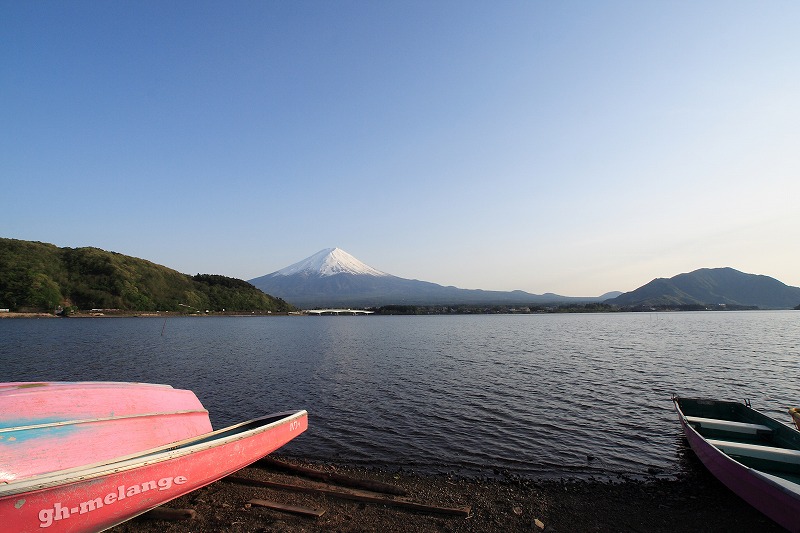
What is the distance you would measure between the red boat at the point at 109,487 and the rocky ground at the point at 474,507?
0.88m

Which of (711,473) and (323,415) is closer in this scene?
(711,473)

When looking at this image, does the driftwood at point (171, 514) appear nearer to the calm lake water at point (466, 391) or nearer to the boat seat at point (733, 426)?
the calm lake water at point (466, 391)

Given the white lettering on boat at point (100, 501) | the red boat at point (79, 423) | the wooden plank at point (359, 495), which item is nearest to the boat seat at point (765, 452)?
the wooden plank at point (359, 495)

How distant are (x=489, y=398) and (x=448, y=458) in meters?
9.10

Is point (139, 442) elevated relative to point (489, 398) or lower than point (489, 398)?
elevated

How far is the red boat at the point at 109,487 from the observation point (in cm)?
607

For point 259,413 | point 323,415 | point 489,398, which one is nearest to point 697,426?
point 489,398

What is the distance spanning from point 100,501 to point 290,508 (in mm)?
3745

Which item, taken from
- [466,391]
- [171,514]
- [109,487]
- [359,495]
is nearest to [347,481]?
[359,495]

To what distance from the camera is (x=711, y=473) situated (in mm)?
11828

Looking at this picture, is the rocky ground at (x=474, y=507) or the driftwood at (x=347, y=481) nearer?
the rocky ground at (x=474, y=507)

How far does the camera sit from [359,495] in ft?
31.8

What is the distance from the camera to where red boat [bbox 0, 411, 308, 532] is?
6066 millimetres

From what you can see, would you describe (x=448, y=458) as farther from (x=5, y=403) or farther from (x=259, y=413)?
(x=5, y=403)
